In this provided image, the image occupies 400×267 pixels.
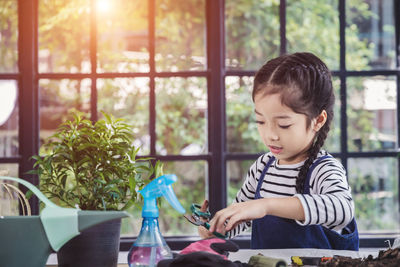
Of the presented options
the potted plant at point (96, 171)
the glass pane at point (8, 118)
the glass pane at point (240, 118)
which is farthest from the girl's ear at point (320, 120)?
the glass pane at point (8, 118)

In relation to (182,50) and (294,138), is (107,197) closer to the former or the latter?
(294,138)

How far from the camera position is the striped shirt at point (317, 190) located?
1143 mm

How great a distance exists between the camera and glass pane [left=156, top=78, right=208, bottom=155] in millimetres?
2391

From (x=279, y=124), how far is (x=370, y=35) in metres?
1.41

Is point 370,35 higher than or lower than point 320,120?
higher

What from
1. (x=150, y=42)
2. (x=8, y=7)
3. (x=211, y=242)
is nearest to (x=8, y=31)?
(x=8, y=7)

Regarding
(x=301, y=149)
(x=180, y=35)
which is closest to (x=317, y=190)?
(x=301, y=149)

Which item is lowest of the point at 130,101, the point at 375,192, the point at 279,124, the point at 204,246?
the point at 375,192

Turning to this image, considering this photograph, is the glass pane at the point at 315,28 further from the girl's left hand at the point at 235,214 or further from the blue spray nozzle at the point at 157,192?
the blue spray nozzle at the point at 157,192

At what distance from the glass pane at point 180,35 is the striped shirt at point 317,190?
896 mm

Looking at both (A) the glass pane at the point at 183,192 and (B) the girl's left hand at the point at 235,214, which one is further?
(A) the glass pane at the point at 183,192

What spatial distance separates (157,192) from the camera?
98 centimetres

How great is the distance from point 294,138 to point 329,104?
168 millimetres

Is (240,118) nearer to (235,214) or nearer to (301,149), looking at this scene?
(301,149)
